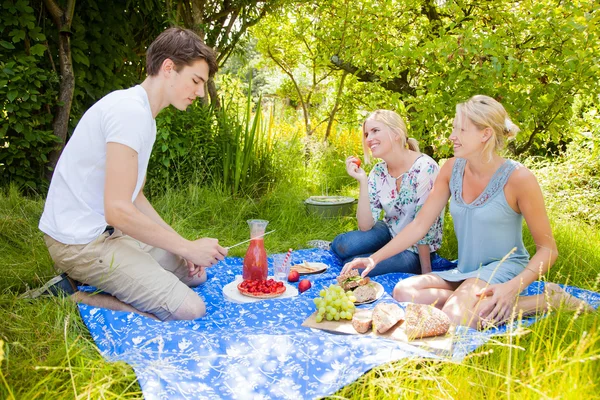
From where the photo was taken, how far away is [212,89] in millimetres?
6516

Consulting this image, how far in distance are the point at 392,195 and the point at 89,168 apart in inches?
83.1

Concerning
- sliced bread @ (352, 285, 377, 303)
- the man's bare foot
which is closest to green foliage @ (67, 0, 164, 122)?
sliced bread @ (352, 285, 377, 303)

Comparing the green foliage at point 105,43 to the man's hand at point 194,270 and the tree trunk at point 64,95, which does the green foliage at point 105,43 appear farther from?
the man's hand at point 194,270

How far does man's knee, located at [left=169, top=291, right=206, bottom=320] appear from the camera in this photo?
2.89m

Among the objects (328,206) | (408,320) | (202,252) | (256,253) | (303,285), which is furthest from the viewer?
(328,206)

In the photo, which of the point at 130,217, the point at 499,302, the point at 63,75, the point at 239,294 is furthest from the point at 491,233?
the point at 63,75

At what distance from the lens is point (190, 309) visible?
291cm

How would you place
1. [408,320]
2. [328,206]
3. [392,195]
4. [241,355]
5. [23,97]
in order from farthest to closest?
[328,206]
[23,97]
[392,195]
[408,320]
[241,355]

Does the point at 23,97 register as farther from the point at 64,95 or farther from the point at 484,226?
the point at 484,226

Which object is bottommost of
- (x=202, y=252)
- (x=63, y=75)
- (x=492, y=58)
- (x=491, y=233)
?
(x=202, y=252)

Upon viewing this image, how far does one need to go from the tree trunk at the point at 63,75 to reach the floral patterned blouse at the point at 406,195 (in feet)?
Answer: 11.9

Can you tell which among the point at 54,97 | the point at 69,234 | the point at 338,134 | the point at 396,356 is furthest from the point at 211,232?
the point at 338,134

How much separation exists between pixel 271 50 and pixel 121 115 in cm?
741

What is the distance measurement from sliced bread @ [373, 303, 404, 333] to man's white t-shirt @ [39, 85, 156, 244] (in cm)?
147
